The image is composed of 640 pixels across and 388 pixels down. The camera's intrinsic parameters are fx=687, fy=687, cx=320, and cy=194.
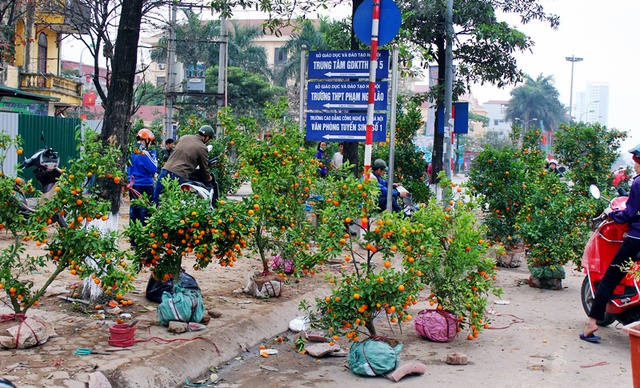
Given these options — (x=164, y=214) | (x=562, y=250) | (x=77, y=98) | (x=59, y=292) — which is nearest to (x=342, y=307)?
(x=164, y=214)

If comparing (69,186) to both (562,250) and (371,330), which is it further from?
(562,250)

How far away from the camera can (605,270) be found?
6.59 meters

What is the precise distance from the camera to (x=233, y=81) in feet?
151

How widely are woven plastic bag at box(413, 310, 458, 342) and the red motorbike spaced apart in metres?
1.51

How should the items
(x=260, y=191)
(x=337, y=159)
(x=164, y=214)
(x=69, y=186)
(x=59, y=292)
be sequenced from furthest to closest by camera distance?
1. (x=337, y=159)
2. (x=260, y=191)
3. (x=59, y=292)
4. (x=164, y=214)
5. (x=69, y=186)

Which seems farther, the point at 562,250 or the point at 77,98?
the point at 77,98

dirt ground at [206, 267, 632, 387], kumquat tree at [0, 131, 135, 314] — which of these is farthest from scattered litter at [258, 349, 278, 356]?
kumquat tree at [0, 131, 135, 314]

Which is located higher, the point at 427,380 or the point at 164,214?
the point at 164,214

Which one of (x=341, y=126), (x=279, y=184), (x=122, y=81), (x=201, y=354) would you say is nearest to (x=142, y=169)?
(x=341, y=126)

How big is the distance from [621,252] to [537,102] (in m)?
85.0

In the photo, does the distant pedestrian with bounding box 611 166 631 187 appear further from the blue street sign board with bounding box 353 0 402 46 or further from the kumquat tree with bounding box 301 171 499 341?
the kumquat tree with bounding box 301 171 499 341

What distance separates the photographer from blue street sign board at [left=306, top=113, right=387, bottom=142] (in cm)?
1014

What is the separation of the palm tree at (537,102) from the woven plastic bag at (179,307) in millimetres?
83642

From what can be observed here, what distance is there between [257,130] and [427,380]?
4.45m
